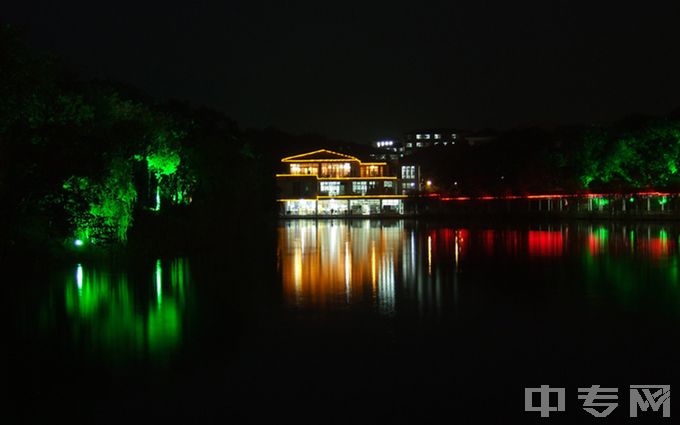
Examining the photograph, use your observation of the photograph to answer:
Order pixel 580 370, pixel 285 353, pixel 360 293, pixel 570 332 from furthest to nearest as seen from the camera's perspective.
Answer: pixel 360 293 < pixel 570 332 < pixel 285 353 < pixel 580 370

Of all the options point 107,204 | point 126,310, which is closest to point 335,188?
point 107,204

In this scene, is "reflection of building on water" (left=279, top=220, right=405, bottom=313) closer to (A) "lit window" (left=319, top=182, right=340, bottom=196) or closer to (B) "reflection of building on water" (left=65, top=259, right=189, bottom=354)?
(B) "reflection of building on water" (left=65, top=259, right=189, bottom=354)

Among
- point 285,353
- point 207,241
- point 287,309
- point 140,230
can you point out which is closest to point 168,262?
point 140,230

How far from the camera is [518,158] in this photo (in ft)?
271

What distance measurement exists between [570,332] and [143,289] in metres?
9.64

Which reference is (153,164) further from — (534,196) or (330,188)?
(330,188)

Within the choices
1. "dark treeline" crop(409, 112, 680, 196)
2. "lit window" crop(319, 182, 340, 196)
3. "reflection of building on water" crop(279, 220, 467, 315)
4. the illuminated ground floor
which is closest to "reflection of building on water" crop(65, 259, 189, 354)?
"reflection of building on water" crop(279, 220, 467, 315)

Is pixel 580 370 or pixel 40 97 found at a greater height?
pixel 40 97

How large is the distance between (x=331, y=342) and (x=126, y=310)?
4709 millimetres

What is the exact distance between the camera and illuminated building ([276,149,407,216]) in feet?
313

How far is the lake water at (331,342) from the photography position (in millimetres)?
7734

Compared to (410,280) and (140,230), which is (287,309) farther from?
(140,230)

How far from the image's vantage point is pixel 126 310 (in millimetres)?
13680

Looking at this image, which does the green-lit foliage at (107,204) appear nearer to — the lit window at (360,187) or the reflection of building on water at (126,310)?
the reflection of building on water at (126,310)
